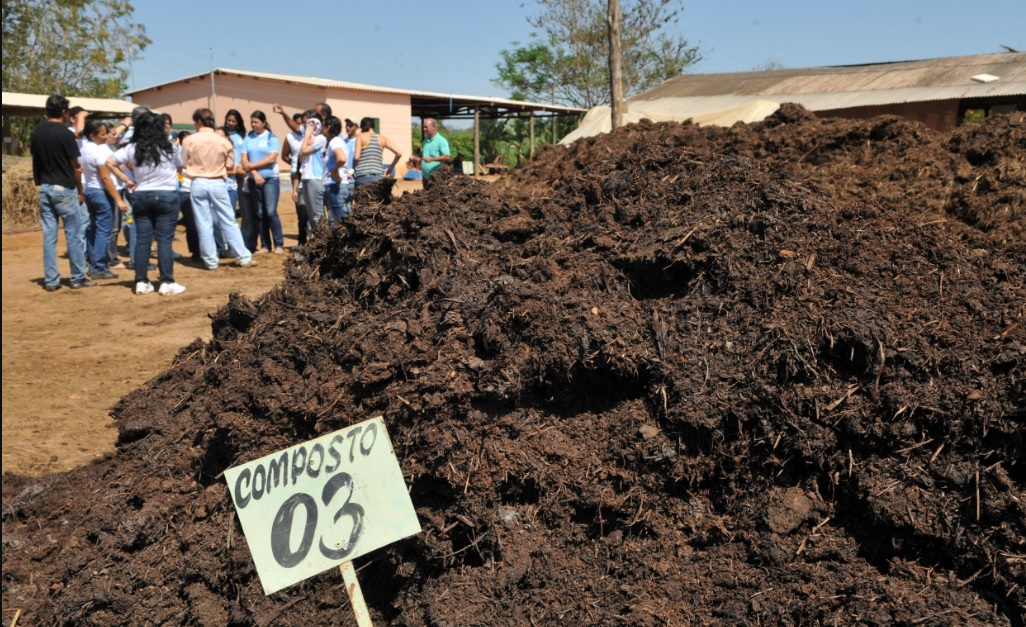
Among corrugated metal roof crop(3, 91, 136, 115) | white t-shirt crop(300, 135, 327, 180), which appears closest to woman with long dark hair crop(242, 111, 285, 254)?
white t-shirt crop(300, 135, 327, 180)

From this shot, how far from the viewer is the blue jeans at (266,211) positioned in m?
11.1

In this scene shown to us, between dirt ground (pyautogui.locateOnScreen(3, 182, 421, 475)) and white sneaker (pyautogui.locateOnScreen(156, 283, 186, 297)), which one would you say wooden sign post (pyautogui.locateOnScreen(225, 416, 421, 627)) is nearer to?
dirt ground (pyautogui.locateOnScreen(3, 182, 421, 475))

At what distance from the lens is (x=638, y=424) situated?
8.75 feet

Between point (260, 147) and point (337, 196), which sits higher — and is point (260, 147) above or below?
above

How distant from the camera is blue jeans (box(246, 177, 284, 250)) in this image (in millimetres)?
11094

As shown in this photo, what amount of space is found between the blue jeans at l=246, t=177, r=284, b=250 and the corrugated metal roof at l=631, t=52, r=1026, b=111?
11616 mm

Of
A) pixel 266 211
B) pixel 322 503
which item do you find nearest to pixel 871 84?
pixel 266 211

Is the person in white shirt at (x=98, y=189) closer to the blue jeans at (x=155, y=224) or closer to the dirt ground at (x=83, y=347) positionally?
the dirt ground at (x=83, y=347)

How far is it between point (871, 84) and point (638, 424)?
21441mm

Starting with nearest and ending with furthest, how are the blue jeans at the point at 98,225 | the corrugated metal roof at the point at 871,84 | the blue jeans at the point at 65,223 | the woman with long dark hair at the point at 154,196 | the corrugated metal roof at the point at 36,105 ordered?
the woman with long dark hair at the point at 154,196
the blue jeans at the point at 65,223
the blue jeans at the point at 98,225
the corrugated metal roof at the point at 36,105
the corrugated metal roof at the point at 871,84

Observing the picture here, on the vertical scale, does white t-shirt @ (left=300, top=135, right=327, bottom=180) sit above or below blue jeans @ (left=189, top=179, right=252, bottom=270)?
above

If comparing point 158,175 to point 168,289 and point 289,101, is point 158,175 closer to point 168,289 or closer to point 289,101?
point 168,289

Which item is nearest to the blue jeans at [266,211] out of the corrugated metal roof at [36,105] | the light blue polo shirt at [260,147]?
the light blue polo shirt at [260,147]

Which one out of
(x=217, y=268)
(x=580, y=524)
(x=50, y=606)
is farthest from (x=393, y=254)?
(x=217, y=268)
